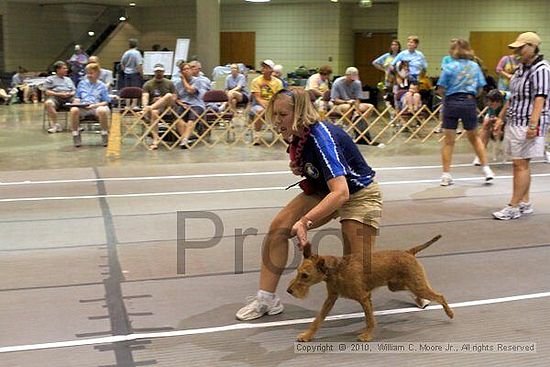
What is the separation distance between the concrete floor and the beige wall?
1177 cm

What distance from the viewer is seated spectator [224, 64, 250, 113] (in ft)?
38.0

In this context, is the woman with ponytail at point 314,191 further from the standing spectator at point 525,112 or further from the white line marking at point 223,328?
the standing spectator at point 525,112

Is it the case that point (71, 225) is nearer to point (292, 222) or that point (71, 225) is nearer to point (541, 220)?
point (292, 222)

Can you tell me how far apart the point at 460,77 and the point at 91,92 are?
6.31 meters

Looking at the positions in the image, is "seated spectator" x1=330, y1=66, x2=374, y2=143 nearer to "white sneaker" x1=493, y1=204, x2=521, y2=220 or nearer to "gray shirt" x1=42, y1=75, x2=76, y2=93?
"gray shirt" x1=42, y1=75, x2=76, y2=93

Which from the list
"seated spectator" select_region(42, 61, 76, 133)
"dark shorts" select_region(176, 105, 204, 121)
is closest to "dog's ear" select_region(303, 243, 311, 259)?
"dark shorts" select_region(176, 105, 204, 121)

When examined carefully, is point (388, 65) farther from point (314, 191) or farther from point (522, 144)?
point (314, 191)

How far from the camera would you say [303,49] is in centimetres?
2219


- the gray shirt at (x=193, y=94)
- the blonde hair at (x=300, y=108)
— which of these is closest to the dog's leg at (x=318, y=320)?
the blonde hair at (x=300, y=108)

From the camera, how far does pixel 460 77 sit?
22.9 ft

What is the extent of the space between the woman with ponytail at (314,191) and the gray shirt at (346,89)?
762 centimetres

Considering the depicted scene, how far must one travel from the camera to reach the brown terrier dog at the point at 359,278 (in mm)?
3100

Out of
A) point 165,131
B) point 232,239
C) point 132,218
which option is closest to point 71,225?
point 132,218

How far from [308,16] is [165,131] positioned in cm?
1276
